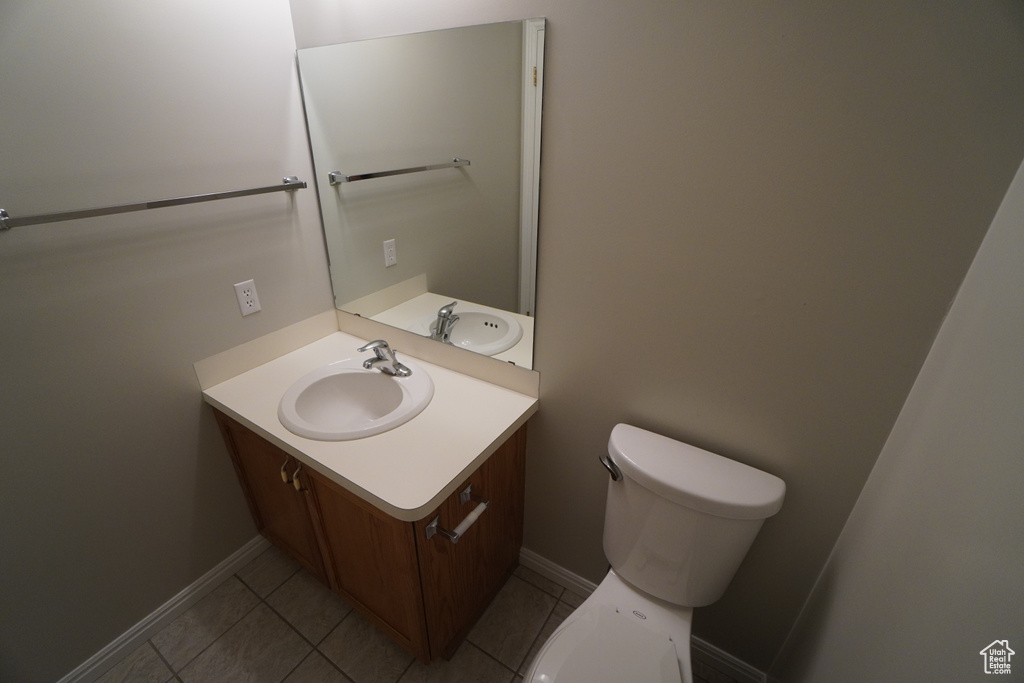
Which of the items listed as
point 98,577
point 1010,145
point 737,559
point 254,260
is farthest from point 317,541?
point 1010,145

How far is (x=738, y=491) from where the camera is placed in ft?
3.06

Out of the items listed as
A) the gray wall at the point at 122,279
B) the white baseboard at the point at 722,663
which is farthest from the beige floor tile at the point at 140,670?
the white baseboard at the point at 722,663

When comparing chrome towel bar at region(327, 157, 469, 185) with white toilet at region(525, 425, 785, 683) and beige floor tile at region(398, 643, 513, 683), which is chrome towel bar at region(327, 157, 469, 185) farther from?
beige floor tile at region(398, 643, 513, 683)

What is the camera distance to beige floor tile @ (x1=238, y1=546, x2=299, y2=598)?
62.0 inches

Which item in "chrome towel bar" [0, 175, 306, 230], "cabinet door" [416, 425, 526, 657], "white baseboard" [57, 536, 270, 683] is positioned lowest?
"white baseboard" [57, 536, 270, 683]

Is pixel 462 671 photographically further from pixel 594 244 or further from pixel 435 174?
pixel 435 174

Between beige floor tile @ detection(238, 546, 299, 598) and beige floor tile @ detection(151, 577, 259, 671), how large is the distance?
0.09 ft

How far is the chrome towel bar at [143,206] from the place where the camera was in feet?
2.85

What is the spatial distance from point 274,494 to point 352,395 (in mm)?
409

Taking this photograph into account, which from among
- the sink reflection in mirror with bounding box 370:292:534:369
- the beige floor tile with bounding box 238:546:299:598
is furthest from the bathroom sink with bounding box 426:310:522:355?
the beige floor tile with bounding box 238:546:299:598

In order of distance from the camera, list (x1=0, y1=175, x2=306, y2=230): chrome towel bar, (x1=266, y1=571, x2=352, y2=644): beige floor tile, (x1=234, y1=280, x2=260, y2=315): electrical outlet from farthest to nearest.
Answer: (x1=266, y1=571, x2=352, y2=644): beige floor tile
(x1=234, y1=280, x2=260, y2=315): electrical outlet
(x1=0, y1=175, x2=306, y2=230): chrome towel bar

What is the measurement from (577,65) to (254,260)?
113cm

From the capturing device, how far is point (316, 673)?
1.31 m

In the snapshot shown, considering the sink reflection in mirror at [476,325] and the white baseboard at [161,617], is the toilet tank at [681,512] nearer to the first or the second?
the sink reflection in mirror at [476,325]
